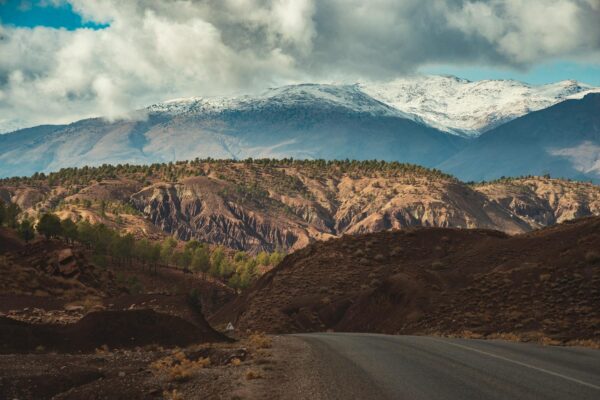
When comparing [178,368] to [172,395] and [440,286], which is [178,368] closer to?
[172,395]

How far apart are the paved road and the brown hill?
11.1 meters

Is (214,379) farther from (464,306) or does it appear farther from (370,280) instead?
(370,280)

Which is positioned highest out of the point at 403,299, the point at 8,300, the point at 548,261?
the point at 548,261

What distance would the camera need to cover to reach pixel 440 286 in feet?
171

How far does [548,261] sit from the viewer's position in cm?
4588

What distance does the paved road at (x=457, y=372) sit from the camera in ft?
50.8

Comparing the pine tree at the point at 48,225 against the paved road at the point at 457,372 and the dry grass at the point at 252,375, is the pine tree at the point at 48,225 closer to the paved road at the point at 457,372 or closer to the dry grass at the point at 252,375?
the paved road at the point at 457,372

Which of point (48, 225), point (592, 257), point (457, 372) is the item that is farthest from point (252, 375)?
point (48, 225)

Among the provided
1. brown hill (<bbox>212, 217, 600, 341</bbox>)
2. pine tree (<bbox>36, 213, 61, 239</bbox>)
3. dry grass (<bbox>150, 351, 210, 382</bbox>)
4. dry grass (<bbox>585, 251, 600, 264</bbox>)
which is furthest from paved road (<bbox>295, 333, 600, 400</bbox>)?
pine tree (<bbox>36, 213, 61, 239</bbox>)

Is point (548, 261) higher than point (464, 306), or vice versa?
point (548, 261)

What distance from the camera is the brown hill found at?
39281 millimetres

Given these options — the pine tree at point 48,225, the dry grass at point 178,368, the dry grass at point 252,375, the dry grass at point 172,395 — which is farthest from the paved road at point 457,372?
the pine tree at point 48,225

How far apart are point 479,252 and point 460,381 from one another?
4710 centimetres

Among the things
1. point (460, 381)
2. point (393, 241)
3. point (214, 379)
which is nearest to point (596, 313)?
point (460, 381)
